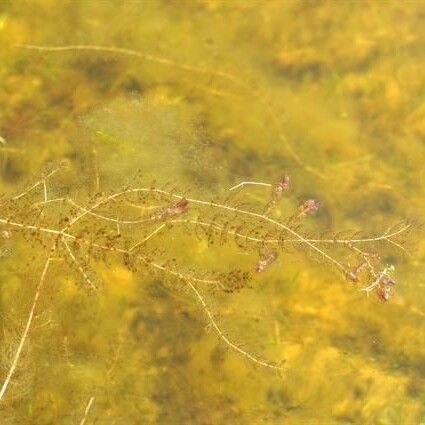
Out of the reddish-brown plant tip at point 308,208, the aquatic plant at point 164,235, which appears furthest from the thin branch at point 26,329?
the reddish-brown plant tip at point 308,208

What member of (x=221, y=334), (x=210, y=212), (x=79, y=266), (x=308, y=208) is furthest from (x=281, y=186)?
(x=79, y=266)

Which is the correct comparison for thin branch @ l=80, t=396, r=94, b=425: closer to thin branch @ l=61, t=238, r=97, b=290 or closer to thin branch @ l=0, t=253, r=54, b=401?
thin branch @ l=0, t=253, r=54, b=401

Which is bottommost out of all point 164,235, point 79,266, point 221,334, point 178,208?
point 221,334

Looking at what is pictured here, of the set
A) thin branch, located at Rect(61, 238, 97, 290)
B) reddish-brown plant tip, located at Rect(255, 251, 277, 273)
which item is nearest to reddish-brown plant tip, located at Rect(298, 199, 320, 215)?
reddish-brown plant tip, located at Rect(255, 251, 277, 273)

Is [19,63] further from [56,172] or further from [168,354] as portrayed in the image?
[168,354]

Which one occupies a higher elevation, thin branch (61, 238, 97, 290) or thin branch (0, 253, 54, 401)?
thin branch (61, 238, 97, 290)

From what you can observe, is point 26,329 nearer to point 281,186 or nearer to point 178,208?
point 178,208

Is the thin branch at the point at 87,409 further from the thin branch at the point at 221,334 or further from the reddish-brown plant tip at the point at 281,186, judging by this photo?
the reddish-brown plant tip at the point at 281,186
